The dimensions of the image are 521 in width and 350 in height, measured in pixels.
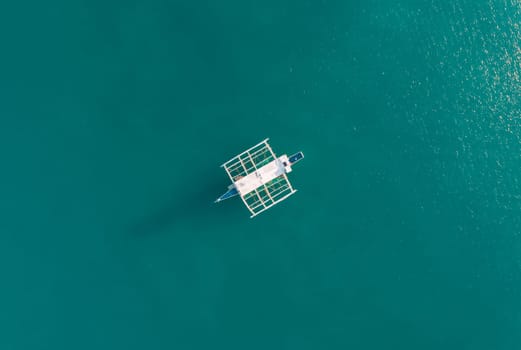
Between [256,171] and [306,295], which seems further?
[306,295]

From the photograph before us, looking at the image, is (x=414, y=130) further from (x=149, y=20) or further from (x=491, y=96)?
(x=149, y=20)

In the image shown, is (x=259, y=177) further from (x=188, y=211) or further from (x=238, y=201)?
(x=188, y=211)

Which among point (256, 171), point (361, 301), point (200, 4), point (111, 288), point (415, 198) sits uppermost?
point (200, 4)

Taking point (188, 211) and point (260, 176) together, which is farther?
point (188, 211)

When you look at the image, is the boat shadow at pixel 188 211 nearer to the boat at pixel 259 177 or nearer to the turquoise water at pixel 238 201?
the turquoise water at pixel 238 201

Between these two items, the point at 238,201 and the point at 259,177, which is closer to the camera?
the point at 259,177

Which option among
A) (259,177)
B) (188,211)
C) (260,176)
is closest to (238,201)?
(259,177)

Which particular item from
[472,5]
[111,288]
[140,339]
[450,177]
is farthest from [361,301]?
[472,5]
